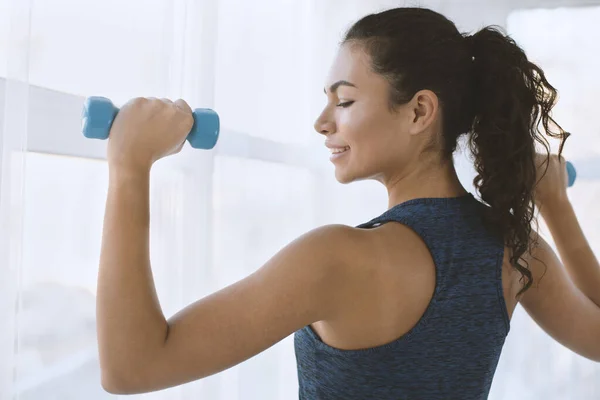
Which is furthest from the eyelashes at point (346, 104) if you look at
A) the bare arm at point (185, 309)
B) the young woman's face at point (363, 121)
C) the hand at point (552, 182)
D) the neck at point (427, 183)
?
the hand at point (552, 182)

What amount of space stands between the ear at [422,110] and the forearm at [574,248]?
0.44 metres

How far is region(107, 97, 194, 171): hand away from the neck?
0.35 metres

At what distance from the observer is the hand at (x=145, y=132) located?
33.4 inches

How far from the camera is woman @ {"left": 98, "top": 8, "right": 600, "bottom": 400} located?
83 cm

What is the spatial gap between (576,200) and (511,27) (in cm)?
52

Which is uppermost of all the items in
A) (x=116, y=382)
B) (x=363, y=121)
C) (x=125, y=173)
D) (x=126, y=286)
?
(x=363, y=121)

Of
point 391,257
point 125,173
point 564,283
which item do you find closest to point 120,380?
point 125,173

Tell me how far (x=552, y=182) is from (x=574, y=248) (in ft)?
0.43

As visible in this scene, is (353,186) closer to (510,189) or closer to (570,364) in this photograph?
(570,364)

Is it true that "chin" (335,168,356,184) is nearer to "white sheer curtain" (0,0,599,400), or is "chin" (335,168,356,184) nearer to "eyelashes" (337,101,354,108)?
"eyelashes" (337,101,354,108)

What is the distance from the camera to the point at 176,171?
1.25 metres

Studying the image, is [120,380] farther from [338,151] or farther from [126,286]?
[338,151]

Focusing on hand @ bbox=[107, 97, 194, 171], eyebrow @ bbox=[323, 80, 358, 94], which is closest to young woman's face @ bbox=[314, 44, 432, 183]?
eyebrow @ bbox=[323, 80, 358, 94]

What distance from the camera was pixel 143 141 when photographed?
85 centimetres
